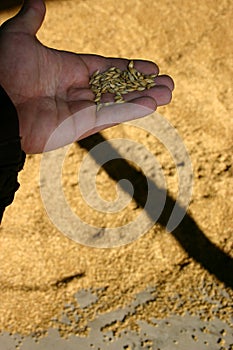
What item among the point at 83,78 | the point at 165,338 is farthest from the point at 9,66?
the point at 165,338

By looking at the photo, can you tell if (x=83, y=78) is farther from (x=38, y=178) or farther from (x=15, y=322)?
(x=15, y=322)

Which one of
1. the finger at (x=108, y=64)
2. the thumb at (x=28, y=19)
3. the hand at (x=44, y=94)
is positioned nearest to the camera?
the hand at (x=44, y=94)

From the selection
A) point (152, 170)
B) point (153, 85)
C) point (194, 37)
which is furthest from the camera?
point (194, 37)

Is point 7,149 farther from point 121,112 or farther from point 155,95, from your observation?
A: point 155,95

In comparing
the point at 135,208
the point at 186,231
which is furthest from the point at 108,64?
the point at 186,231

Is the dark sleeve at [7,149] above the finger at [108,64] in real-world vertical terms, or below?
above

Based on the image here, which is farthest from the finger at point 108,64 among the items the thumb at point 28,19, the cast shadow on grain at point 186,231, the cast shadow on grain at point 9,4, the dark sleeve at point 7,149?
the cast shadow on grain at point 9,4

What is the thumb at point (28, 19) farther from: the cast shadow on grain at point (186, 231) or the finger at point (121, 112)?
the cast shadow on grain at point (186, 231)

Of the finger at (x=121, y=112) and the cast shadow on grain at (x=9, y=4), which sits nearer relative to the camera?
the finger at (x=121, y=112)
